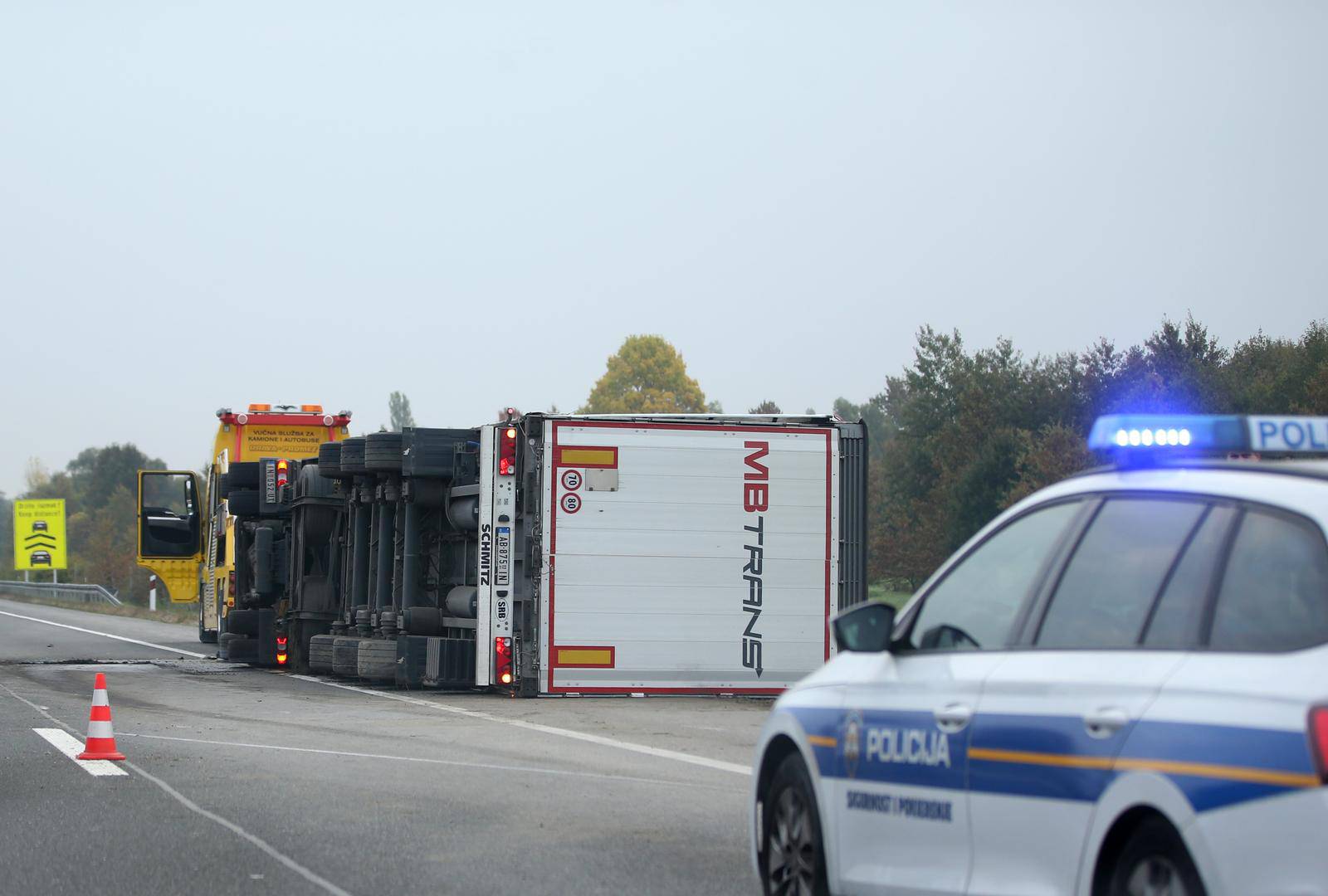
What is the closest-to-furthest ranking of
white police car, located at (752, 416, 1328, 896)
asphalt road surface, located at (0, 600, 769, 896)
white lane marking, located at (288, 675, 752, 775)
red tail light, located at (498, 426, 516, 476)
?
white police car, located at (752, 416, 1328, 896) → asphalt road surface, located at (0, 600, 769, 896) → white lane marking, located at (288, 675, 752, 775) → red tail light, located at (498, 426, 516, 476)

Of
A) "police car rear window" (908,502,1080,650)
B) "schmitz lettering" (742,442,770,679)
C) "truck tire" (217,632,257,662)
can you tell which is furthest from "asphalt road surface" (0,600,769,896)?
"truck tire" (217,632,257,662)

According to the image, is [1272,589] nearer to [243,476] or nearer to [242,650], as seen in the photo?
[242,650]

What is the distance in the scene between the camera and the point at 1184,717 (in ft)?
12.7

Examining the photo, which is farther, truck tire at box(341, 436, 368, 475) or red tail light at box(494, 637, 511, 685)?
truck tire at box(341, 436, 368, 475)

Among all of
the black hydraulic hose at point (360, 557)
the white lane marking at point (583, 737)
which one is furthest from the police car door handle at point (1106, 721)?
the black hydraulic hose at point (360, 557)

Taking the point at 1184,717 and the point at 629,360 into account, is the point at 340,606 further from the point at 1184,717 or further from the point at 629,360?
the point at 629,360

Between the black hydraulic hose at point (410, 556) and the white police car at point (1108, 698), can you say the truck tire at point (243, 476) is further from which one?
the white police car at point (1108, 698)

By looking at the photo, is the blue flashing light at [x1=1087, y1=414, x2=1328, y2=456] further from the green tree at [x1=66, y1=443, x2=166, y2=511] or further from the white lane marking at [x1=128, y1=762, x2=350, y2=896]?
the green tree at [x1=66, y1=443, x2=166, y2=511]

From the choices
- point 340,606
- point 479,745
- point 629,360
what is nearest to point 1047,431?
point 629,360

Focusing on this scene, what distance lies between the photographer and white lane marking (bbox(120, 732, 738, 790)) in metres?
10.8

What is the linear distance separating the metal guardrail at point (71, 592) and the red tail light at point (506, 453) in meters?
41.0

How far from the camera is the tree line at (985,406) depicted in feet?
211

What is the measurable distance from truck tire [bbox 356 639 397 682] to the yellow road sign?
5553 centimetres

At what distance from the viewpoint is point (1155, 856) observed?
155 inches
